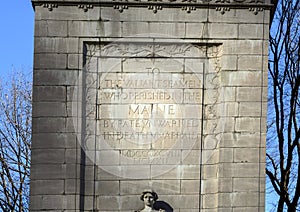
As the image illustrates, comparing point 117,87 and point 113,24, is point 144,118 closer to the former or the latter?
point 117,87

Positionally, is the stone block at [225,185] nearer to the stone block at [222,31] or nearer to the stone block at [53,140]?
the stone block at [222,31]

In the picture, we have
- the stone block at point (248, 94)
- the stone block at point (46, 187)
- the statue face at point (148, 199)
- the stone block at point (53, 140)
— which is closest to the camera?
the statue face at point (148, 199)

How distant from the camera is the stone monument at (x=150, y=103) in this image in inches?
546

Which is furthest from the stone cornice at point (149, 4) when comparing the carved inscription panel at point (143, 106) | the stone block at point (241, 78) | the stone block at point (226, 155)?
the stone block at point (226, 155)

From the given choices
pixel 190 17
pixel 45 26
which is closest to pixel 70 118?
pixel 45 26

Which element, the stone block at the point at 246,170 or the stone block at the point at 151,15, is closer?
the stone block at the point at 246,170

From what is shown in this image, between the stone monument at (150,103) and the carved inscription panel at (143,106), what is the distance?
17mm

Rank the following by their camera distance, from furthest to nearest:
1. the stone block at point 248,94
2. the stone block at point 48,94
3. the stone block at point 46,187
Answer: the stone block at point 248,94 < the stone block at point 48,94 < the stone block at point 46,187

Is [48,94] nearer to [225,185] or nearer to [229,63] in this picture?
[229,63]

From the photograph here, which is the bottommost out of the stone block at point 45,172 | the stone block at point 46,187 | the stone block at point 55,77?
the stone block at point 46,187

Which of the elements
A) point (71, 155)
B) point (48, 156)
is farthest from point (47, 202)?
point (71, 155)

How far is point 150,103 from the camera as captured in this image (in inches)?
558

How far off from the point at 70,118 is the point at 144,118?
4.12 ft

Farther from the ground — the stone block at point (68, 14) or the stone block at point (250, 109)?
the stone block at point (68, 14)
